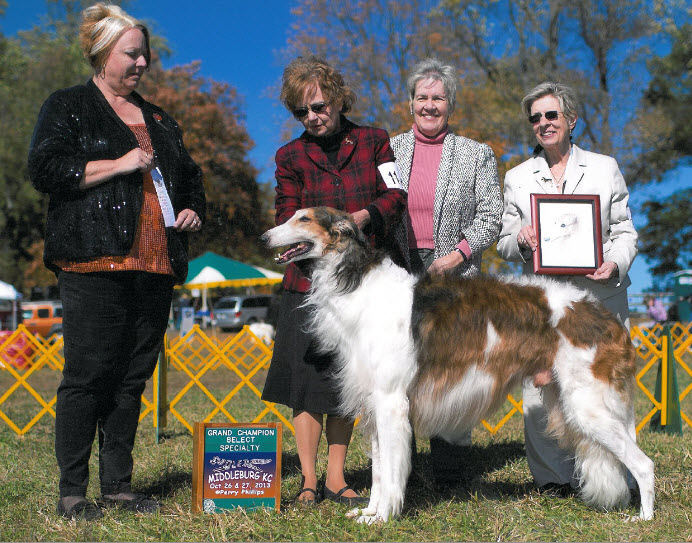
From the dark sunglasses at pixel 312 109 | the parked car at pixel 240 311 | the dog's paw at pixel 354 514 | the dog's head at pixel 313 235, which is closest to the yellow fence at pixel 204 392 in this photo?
the dog's paw at pixel 354 514

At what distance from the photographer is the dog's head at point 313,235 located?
3506mm

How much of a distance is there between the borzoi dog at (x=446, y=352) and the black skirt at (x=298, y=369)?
0.55 ft

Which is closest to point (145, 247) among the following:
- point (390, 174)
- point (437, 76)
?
point (390, 174)

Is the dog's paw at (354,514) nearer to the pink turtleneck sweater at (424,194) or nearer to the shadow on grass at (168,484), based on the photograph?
the shadow on grass at (168,484)

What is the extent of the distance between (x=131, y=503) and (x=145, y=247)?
4.93 feet

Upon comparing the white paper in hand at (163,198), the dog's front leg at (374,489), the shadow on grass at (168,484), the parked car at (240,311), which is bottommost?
the shadow on grass at (168,484)

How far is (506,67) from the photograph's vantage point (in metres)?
21.2

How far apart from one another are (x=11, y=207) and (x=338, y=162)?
3131 cm

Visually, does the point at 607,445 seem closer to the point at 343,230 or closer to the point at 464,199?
the point at 464,199

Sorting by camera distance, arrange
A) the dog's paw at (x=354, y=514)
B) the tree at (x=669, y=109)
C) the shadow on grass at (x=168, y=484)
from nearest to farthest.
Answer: the dog's paw at (x=354, y=514), the shadow on grass at (x=168, y=484), the tree at (x=669, y=109)

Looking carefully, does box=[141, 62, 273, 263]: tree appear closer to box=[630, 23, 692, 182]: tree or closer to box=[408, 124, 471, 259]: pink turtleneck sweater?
box=[630, 23, 692, 182]: tree

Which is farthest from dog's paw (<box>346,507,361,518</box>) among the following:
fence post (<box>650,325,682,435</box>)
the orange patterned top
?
fence post (<box>650,325,682,435</box>)

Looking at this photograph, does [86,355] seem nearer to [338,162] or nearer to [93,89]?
[93,89]

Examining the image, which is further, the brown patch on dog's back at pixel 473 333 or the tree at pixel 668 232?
the tree at pixel 668 232
